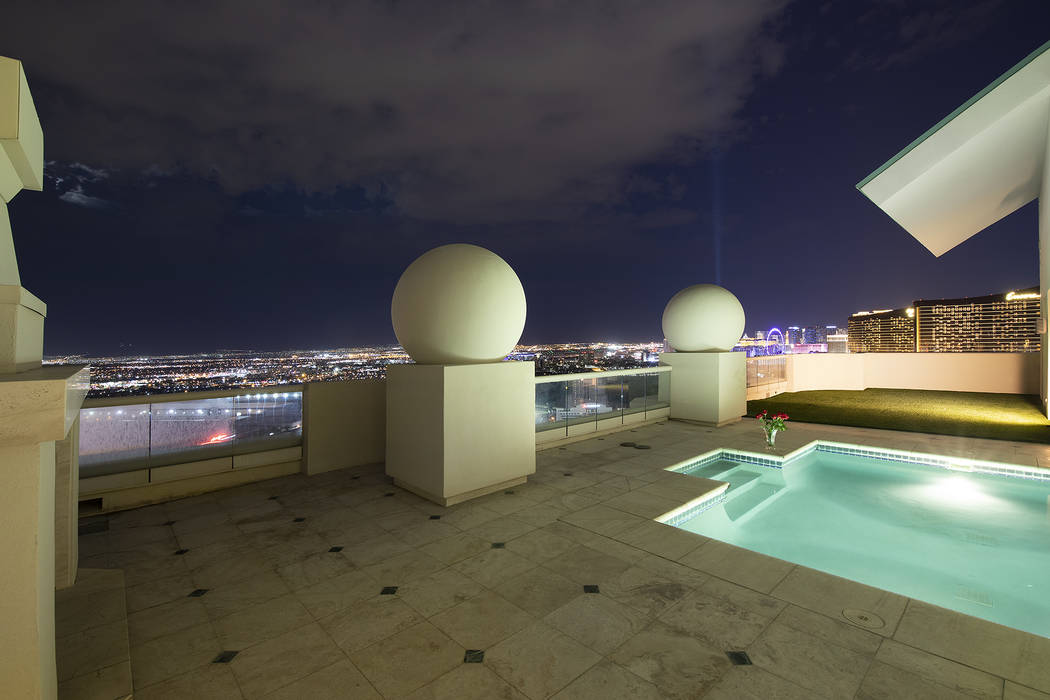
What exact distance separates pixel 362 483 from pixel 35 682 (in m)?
4.55

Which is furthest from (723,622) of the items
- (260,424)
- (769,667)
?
(260,424)

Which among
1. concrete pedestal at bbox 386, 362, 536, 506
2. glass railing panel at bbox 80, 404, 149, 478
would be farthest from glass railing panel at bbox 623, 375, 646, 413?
glass railing panel at bbox 80, 404, 149, 478

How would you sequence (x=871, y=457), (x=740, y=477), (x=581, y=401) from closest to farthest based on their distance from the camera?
(x=740, y=477) < (x=871, y=457) < (x=581, y=401)

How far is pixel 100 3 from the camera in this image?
399 inches

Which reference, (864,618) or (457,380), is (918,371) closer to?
(864,618)

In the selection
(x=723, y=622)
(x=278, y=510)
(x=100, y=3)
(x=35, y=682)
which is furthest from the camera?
(x=100, y=3)

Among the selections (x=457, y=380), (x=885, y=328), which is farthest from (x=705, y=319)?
(x=885, y=328)

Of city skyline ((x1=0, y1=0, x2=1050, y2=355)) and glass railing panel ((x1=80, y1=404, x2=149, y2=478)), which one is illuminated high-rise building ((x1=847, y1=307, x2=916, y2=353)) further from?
glass railing panel ((x1=80, y1=404, x2=149, y2=478))

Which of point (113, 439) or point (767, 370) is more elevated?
point (767, 370)

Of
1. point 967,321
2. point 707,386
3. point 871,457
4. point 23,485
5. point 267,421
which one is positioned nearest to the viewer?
point 23,485

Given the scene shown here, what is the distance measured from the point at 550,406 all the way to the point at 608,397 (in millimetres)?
1817

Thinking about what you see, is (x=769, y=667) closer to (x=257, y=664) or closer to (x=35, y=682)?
(x=257, y=664)

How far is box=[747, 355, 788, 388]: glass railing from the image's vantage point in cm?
1420

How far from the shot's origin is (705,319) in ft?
33.7
